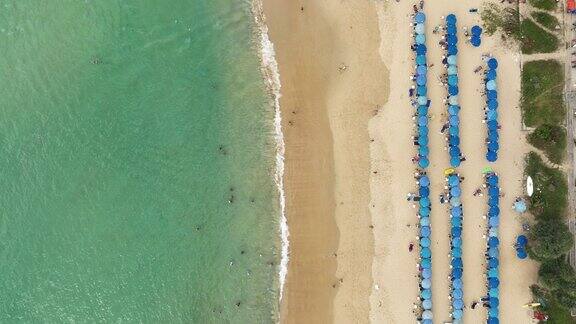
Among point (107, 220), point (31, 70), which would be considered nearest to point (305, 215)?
point (107, 220)

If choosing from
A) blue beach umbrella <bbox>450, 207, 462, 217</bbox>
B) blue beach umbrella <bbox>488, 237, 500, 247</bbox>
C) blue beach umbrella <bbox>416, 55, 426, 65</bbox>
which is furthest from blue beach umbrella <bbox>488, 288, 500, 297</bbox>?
blue beach umbrella <bbox>416, 55, 426, 65</bbox>

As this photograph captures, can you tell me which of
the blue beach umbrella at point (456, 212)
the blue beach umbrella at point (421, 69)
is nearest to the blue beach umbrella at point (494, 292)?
the blue beach umbrella at point (456, 212)

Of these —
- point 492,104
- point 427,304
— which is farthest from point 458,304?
Answer: point 492,104

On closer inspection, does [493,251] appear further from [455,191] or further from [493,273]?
[455,191]

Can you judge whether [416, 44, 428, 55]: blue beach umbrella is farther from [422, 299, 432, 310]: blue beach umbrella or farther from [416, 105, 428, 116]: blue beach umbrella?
[422, 299, 432, 310]: blue beach umbrella

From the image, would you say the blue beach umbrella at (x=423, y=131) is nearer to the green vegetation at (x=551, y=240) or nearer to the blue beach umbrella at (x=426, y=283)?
the green vegetation at (x=551, y=240)

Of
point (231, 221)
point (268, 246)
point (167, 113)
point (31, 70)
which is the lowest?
point (268, 246)

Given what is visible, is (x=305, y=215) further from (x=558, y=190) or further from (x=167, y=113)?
(x=558, y=190)
